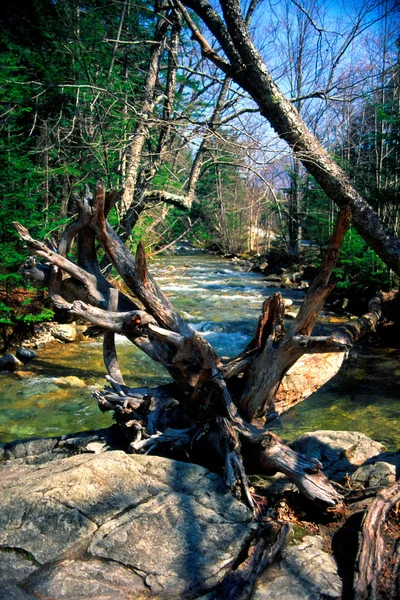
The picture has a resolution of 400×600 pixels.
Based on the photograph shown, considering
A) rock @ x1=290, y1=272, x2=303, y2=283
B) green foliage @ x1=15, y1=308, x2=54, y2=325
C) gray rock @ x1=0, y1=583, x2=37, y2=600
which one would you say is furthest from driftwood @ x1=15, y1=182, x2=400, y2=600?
rock @ x1=290, y1=272, x2=303, y2=283

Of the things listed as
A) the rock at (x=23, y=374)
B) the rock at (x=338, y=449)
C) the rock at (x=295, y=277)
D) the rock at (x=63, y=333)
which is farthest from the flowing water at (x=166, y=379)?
the rock at (x=295, y=277)

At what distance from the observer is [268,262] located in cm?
2245

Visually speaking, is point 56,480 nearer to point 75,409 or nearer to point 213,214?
point 75,409

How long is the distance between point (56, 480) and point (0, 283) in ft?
22.2

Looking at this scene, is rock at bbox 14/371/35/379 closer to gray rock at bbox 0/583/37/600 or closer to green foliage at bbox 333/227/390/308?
gray rock at bbox 0/583/37/600

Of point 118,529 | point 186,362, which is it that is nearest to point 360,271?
point 186,362

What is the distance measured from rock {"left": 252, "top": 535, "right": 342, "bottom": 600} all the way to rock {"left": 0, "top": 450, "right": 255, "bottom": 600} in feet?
0.88

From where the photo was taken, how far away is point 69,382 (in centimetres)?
743

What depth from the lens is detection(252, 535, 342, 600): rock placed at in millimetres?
2354

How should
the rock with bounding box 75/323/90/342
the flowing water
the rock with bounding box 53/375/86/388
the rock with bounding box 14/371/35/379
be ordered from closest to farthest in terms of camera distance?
the flowing water
the rock with bounding box 53/375/86/388
the rock with bounding box 14/371/35/379
the rock with bounding box 75/323/90/342

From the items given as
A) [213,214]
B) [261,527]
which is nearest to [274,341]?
[261,527]

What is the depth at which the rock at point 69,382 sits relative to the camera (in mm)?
7371

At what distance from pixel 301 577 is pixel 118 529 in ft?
3.81

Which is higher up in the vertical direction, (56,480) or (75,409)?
(56,480)
